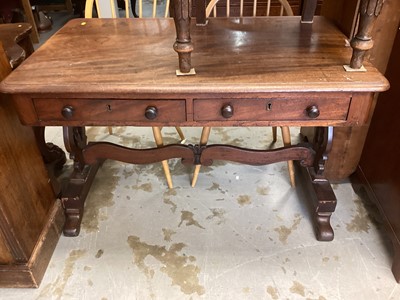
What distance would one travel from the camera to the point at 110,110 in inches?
46.8

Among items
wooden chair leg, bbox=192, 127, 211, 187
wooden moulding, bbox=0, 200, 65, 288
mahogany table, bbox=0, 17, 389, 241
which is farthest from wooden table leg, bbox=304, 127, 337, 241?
wooden moulding, bbox=0, 200, 65, 288

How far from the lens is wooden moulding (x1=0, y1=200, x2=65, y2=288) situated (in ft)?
4.45

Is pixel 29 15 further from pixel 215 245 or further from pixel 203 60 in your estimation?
pixel 215 245

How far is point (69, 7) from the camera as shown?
470 centimetres

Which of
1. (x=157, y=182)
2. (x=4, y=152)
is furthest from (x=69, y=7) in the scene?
(x=4, y=152)

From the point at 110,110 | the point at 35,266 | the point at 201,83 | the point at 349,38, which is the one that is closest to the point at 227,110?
the point at 201,83

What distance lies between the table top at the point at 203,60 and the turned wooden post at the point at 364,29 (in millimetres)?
47

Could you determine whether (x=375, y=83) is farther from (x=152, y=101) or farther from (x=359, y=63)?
(x=152, y=101)

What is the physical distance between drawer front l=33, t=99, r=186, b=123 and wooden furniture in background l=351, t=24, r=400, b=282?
35.3 inches

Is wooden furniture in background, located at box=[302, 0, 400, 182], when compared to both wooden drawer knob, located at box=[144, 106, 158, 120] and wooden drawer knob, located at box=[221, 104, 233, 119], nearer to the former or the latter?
wooden drawer knob, located at box=[221, 104, 233, 119]

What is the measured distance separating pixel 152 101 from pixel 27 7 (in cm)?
310

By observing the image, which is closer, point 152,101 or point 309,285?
point 152,101

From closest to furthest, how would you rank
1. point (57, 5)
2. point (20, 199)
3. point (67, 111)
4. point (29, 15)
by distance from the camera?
point (67, 111)
point (20, 199)
point (29, 15)
point (57, 5)

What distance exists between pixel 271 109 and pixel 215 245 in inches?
27.4
